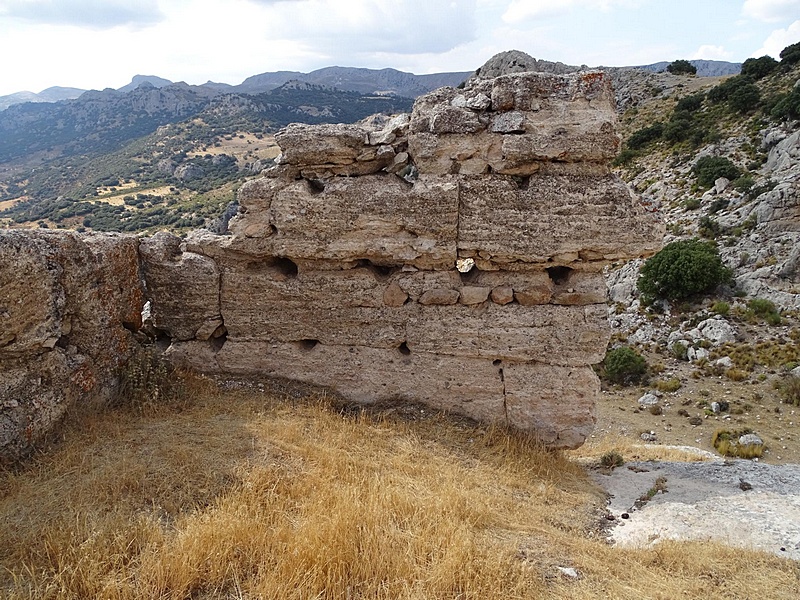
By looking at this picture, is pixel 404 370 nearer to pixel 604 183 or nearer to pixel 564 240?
pixel 564 240

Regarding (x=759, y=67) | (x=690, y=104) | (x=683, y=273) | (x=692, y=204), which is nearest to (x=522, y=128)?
(x=683, y=273)

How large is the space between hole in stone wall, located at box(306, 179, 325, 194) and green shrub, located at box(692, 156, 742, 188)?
27.9 metres

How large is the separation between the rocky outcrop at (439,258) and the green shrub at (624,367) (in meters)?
12.4

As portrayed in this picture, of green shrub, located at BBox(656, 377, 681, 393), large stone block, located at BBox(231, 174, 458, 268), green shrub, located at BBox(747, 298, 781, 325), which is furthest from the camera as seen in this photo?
green shrub, located at BBox(747, 298, 781, 325)

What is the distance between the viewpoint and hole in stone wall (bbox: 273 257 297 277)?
6836 millimetres

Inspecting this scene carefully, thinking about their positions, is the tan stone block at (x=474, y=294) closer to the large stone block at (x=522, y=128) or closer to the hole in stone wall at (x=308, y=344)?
the large stone block at (x=522, y=128)

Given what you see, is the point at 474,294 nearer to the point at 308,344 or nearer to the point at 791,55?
the point at 308,344

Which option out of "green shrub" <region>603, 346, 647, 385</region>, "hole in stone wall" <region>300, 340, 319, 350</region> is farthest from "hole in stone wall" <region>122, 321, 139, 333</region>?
"green shrub" <region>603, 346, 647, 385</region>

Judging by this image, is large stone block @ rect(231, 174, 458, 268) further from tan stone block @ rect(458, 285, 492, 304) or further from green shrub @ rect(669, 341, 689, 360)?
green shrub @ rect(669, 341, 689, 360)

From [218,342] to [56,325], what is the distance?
2102 mm

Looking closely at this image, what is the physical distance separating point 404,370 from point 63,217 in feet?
185

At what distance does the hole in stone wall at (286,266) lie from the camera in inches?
269

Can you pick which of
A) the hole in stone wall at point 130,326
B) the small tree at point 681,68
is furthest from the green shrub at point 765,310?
the small tree at point 681,68

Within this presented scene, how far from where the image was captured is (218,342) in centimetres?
707
